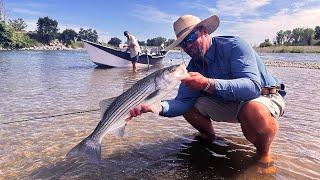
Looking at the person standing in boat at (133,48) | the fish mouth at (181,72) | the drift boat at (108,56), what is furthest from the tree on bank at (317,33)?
the fish mouth at (181,72)

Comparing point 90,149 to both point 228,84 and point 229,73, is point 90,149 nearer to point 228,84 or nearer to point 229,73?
point 228,84

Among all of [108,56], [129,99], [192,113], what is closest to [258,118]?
[192,113]

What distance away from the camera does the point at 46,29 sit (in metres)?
162

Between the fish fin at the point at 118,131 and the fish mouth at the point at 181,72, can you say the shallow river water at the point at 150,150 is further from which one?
the fish mouth at the point at 181,72

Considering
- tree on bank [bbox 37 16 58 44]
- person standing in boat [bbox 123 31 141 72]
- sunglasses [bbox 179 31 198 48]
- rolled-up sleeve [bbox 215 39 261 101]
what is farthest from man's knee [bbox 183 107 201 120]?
tree on bank [bbox 37 16 58 44]

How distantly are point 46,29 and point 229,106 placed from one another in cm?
16707

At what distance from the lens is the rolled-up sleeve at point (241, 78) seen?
14.8ft

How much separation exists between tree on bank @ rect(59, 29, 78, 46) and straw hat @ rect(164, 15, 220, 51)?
16063 centimetres

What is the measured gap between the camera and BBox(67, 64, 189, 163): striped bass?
424cm

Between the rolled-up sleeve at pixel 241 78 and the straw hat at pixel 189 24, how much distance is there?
382mm

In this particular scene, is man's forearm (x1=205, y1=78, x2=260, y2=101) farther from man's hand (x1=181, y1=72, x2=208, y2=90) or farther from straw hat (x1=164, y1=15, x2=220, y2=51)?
straw hat (x1=164, y1=15, x2=220, y2=51)

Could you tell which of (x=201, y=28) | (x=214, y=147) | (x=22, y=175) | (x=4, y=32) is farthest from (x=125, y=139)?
(x=4, y=32)

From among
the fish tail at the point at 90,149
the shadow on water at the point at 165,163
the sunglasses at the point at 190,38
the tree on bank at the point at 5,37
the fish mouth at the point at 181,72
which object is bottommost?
the shadow on water at the point at 165,163

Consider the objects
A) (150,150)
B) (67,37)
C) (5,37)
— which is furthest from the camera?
(67,37)
